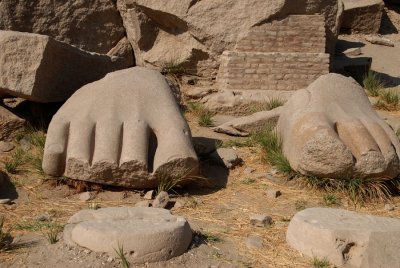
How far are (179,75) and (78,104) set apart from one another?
99.1 inches

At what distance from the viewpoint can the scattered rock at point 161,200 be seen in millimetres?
3315

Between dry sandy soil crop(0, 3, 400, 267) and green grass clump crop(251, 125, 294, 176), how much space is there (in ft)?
0.20

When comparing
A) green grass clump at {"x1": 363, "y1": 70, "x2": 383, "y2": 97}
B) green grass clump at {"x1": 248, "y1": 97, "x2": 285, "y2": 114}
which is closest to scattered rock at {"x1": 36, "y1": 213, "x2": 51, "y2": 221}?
green grass clump at {"x1": 248, "y1": 97, "x2": 285, "y2": 114}

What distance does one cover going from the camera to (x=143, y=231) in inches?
100

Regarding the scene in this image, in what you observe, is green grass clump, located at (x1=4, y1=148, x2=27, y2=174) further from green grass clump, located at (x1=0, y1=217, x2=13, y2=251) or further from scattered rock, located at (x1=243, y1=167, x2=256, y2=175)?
scattered rock, located at (x1=243, y1=167, x2=256, y2=175)

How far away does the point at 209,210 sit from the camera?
3.37 metres

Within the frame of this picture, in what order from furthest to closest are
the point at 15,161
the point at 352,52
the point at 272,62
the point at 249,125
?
the point at 352,52
the point at 272,62
the point at 249,125
the point at 15,161

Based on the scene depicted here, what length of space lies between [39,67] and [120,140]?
1059 millimetres

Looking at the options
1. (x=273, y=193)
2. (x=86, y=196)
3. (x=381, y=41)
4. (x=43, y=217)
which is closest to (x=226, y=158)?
(x=273, y=193)

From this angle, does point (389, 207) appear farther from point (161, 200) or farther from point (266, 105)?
point (266, 105)

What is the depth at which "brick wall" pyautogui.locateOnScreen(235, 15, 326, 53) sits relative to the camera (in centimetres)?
584

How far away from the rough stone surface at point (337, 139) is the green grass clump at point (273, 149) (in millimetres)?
58

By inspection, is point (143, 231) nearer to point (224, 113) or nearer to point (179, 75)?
point (224, 113)

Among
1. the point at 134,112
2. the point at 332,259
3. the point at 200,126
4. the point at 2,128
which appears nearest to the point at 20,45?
the point at 2,128
